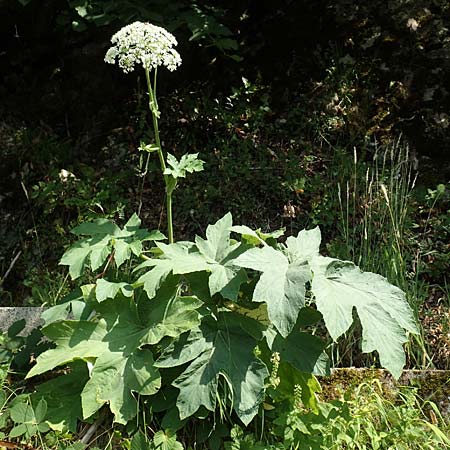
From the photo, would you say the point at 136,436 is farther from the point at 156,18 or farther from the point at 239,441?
the point at 156,18

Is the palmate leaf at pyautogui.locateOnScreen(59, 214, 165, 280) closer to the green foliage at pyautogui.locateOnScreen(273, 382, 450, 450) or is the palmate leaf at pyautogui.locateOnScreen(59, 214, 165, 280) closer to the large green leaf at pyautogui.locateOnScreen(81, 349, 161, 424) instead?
the large green leaf at pyautogui.locateOnScreen(81, 349, 161, 424)

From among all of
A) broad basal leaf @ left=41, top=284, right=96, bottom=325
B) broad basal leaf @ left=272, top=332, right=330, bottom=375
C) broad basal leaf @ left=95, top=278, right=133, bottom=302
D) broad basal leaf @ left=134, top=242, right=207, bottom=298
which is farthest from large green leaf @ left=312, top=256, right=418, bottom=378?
broad basal leaf @ left=41, top=284, right=96, bottom=325

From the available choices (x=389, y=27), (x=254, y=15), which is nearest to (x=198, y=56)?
(x=254, y=15)

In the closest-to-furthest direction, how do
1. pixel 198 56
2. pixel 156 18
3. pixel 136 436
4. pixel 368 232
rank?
pixel 136 436 < pixel 368 232 < pixel 156 18 < pixel 198 56

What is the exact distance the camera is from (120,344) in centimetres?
264

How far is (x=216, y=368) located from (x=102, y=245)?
0.76m

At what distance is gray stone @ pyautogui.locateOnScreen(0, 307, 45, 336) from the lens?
10.6 ft

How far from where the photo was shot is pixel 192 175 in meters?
4.52

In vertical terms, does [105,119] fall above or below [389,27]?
below

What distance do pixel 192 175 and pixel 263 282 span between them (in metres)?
2.25

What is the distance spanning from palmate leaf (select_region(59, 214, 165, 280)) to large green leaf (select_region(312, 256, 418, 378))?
2.62 feet

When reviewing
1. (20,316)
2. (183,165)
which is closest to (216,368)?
(183,165)

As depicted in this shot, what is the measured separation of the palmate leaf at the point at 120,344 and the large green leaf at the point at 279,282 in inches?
13.3

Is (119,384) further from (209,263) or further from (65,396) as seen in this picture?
(209,263)
